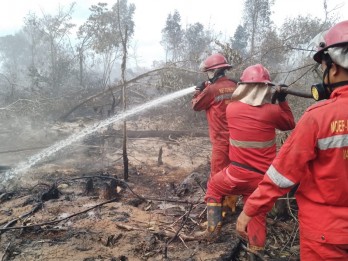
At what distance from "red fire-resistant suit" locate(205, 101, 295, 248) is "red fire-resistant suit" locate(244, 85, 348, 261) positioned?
1.24 meters

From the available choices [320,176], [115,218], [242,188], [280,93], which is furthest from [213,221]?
[320,176]

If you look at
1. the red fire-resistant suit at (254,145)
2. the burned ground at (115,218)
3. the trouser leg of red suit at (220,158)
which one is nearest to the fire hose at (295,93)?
the red fire-resistant suit at (254,145)

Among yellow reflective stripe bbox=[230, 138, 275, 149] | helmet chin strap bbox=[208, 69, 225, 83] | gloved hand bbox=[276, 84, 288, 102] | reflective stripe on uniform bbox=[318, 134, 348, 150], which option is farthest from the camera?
helmet chin strap bbox=[208, 69, 225, 83]

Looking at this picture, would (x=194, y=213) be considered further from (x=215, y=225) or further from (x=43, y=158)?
(x=43, y=158)

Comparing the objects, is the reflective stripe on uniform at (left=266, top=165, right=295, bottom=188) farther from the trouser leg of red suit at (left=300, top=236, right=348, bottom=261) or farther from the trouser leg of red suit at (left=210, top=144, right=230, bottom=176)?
the trouser leg of red suit at (left=210, top=144, right=230, bottom=176)

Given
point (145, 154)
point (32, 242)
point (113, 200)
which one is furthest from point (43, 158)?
point (32, 242)

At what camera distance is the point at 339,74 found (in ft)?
5.12

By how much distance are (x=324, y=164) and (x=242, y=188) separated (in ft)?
5.01

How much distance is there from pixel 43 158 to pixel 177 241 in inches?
191

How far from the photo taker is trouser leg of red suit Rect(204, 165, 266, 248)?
2.89 m

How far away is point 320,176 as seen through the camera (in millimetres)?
1616

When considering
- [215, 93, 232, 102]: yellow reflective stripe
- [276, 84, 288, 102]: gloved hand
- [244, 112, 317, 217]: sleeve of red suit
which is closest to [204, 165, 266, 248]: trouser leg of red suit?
[276, 84, 288, 102]: gloved hand

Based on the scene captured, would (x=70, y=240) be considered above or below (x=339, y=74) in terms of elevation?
below

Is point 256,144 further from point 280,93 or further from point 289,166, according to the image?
point 289,166
